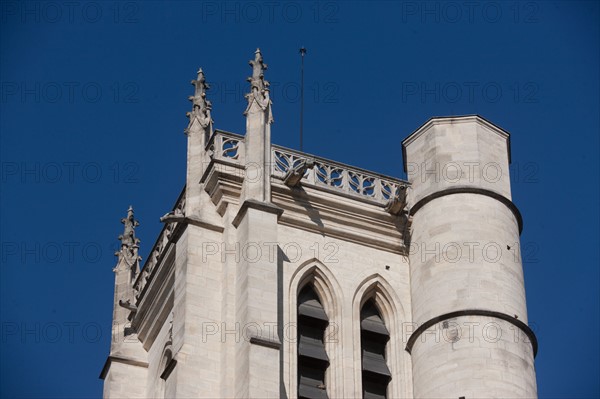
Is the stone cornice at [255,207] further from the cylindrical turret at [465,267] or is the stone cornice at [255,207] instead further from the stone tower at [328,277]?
the cylindrical turret at [465,267]

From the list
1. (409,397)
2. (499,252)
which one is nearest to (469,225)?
(499,252)

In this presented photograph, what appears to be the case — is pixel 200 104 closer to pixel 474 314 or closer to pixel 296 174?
pixel 296 174

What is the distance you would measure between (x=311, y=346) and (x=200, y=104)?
5393mm

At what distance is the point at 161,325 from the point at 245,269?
3.23m

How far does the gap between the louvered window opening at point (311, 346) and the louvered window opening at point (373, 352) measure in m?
0.71

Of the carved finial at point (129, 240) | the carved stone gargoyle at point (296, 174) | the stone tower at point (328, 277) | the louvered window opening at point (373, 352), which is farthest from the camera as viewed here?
the carved finial at point (129, 240)

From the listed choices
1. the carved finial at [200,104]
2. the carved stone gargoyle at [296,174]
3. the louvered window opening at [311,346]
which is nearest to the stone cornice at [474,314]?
the louvered window opening at [311,346]

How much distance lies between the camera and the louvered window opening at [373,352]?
36500 mm

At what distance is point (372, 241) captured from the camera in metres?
38.0

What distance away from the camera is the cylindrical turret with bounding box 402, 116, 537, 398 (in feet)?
118

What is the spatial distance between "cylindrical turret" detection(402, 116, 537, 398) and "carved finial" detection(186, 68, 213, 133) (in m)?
3.36

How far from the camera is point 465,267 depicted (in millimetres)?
36906

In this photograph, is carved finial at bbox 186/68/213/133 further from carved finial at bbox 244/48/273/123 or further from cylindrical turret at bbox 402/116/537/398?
cylindrical turret at bbox 402/116/537/398

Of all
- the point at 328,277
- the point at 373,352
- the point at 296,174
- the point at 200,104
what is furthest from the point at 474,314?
the point at 200,104
